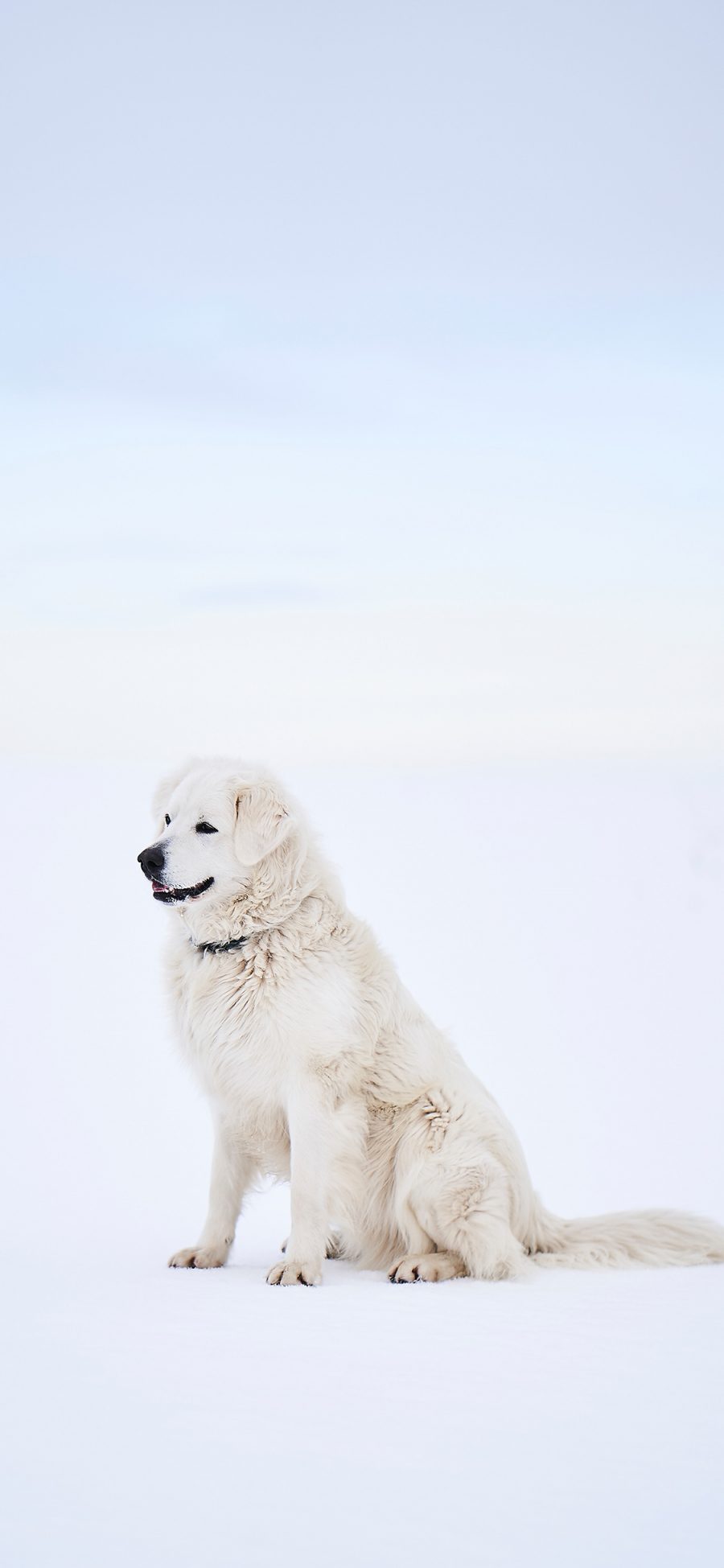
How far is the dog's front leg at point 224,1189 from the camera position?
5.27 meters

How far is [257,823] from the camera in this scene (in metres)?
5.32

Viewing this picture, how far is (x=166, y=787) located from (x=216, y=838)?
22.0 inches

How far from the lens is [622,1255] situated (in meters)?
5.23

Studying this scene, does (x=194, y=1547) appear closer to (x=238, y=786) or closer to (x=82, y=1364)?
(x=82, y=1364)

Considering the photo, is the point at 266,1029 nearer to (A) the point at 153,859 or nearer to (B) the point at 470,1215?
(A) the point at 153,859

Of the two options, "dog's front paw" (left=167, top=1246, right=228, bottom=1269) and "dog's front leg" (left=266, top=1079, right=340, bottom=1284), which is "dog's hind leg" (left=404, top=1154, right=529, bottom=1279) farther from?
"dog's front paw" (left=167, top=1246, right=228, bottom=1269)

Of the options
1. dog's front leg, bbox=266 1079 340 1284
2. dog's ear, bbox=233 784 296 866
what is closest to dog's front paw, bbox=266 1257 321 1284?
dog's front leg, bbox=266 1079 340 1284

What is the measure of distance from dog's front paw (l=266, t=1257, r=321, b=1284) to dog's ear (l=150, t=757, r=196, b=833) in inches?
76.3

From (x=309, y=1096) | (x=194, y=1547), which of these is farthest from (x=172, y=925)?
(x=194, y=1547)

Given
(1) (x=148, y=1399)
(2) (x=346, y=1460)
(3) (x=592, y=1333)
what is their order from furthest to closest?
(3) (x=592, y=1333) → (1) (x=148, y=1399) → (2) (x=346, y=1460)

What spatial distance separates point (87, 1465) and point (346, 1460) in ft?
1.88

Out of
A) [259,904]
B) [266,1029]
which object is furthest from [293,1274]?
[259,904]

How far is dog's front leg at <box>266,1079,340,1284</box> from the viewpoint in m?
4.85

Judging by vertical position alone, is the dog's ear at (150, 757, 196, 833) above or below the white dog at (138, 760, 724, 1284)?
above
